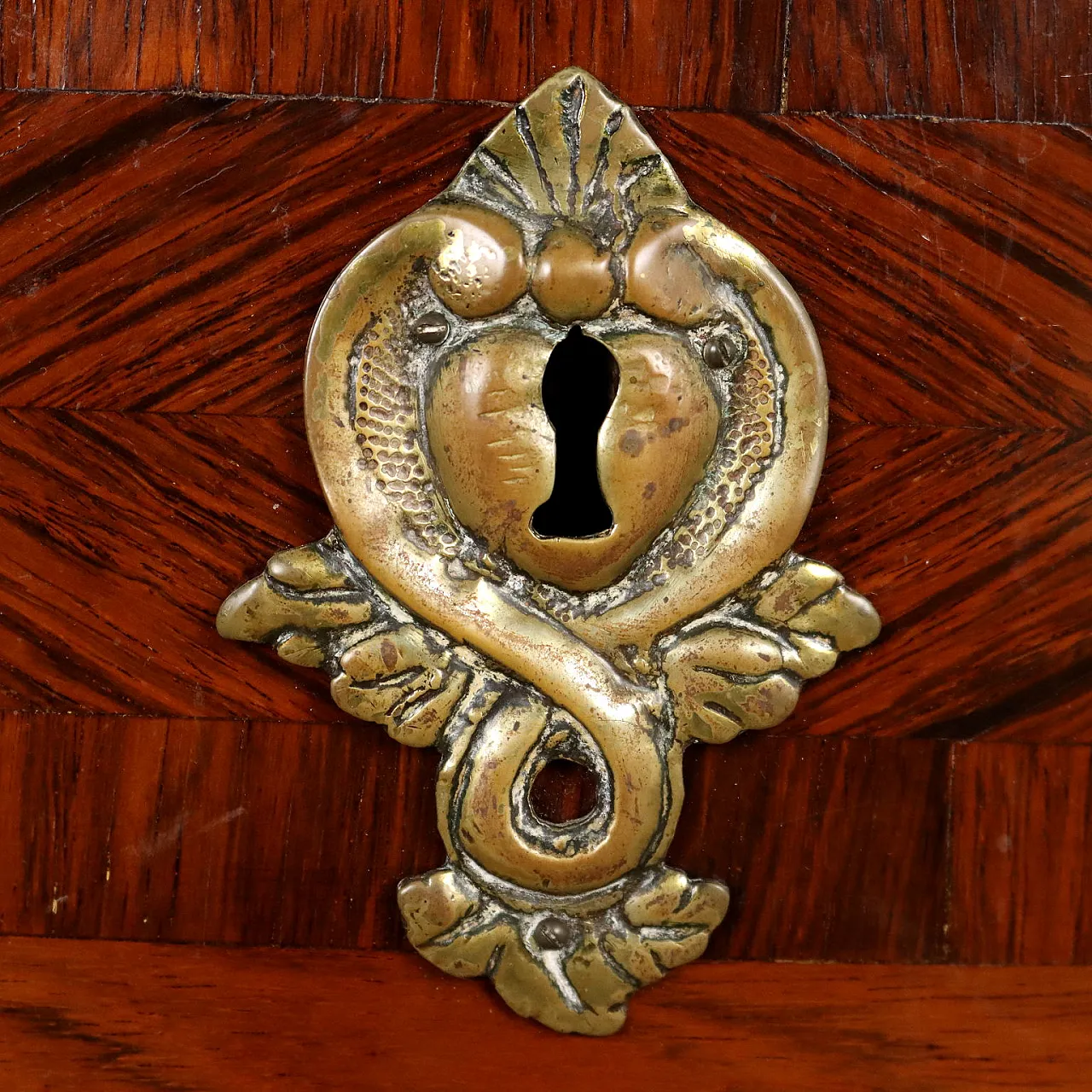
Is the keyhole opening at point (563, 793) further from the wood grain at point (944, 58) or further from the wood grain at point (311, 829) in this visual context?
the wood grain at point (944, 58)

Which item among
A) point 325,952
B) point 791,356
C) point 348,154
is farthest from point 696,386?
point 325,952

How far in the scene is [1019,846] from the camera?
0.53m

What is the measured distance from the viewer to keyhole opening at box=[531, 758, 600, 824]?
1.72 feet

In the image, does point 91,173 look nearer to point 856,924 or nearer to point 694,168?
point 694,168

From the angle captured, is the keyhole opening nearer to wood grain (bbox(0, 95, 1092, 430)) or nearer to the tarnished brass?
the tarnished brass

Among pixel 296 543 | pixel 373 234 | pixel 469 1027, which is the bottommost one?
pixel 469 1027

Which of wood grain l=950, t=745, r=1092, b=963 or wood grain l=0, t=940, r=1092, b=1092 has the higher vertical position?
wood grain l=950, t=745, r=1092, b=963

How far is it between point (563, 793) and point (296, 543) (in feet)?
0.48

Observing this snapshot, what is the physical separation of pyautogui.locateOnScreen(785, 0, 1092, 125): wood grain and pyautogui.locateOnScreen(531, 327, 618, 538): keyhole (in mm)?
125

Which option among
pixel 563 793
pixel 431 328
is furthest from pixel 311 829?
pixel 431 328

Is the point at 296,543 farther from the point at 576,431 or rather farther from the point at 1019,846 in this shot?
the point at 1019,846

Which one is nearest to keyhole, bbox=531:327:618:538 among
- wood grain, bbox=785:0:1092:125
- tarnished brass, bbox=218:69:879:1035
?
tarnished brass, bbox=218:69:879:1035

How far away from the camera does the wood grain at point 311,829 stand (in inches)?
20.6

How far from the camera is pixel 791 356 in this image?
1.64 ft
